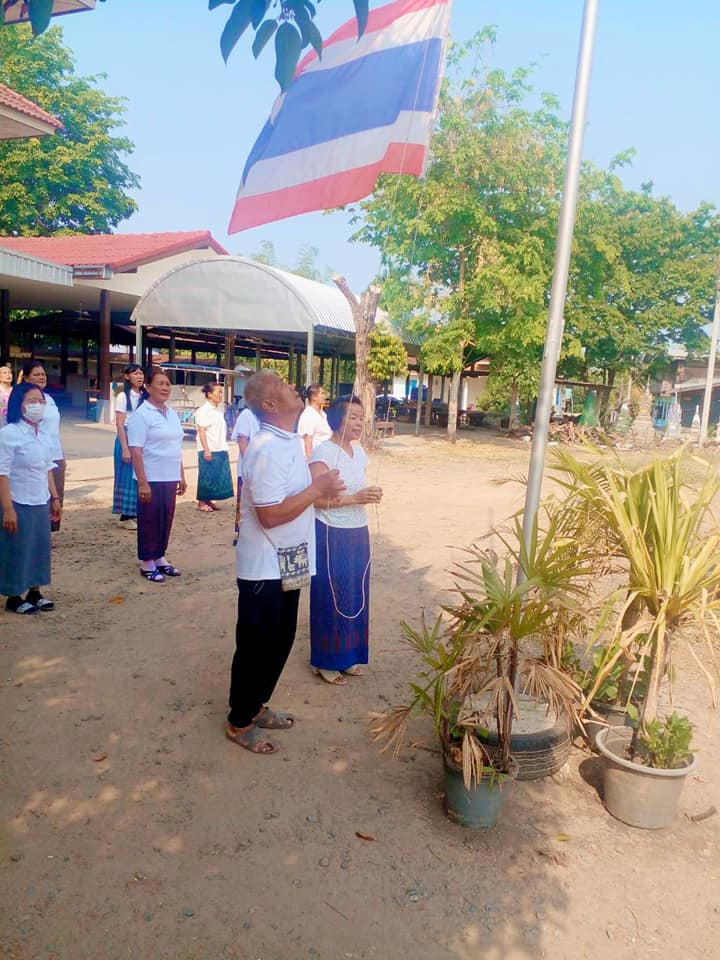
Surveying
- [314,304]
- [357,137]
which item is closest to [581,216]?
[314,304]

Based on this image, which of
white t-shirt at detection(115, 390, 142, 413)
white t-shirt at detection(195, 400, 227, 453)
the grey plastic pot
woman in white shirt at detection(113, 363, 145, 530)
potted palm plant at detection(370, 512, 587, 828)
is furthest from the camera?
white t-shirt at detection(195, 400, 227, 453)

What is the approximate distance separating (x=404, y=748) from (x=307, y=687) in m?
0.80

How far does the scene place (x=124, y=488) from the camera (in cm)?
716

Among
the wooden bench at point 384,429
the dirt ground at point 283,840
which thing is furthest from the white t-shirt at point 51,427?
the wooden bench at point 384,429

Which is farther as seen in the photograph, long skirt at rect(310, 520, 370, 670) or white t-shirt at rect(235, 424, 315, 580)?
long skirt at rect(310, 520, 370, 670)

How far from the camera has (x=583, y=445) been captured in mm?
3461

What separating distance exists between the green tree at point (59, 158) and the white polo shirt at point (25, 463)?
27107 mm

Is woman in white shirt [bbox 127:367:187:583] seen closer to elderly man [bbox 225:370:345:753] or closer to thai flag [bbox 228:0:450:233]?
thai flag [bbox 228:0:450:233]

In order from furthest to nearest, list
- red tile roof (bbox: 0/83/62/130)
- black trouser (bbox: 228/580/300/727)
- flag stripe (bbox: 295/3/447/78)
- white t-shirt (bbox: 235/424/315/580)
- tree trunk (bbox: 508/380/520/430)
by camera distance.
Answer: tree trunk (bbox: 508/380/520/430) → red tile roof (bbox: 0/83/62/130) → flag stripe (bbox: 295/3/447/78) → black trouser (bbox: 228/580/300/727) → white t-shirt (bbox: 235/424/315/580)

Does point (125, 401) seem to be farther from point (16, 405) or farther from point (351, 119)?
point (351, 119)

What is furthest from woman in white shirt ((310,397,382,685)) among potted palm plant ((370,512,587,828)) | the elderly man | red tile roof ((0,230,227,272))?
red tile roof ((0,230,227,272))

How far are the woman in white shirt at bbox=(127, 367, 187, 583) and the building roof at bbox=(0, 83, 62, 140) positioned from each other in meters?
5.63

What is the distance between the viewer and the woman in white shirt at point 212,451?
7.93 m

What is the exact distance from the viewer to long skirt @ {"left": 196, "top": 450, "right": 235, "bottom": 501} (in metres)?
8.33
